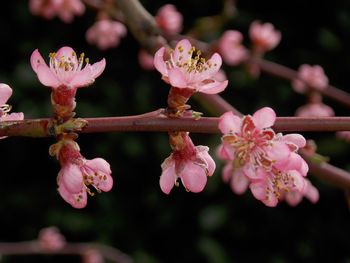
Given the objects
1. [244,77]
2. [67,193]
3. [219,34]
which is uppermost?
[219,34]

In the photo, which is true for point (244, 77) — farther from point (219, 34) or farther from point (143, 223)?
point (143, 223)

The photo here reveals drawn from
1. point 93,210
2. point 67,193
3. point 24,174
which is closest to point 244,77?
point 93,210

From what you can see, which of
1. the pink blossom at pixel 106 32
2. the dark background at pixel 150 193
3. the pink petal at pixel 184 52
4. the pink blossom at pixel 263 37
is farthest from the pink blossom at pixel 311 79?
the pink petal at pixel 184 52

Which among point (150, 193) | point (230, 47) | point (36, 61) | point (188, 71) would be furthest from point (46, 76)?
point (150, 193)

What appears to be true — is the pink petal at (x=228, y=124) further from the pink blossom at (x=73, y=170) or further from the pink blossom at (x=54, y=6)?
the pink blossom at (x=54, y=6)

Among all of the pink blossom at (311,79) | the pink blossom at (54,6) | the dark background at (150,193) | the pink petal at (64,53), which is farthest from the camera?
the dark background at (150,193)
